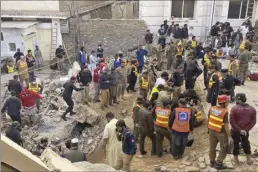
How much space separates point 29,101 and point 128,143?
5.19 m

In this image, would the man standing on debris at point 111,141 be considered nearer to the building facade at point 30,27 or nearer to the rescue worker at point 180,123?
the rescue worker at point 180,123

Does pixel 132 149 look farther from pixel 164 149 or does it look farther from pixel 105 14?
pixel 105 14

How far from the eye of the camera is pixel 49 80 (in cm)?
1667

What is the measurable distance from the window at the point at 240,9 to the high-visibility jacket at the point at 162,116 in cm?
1579

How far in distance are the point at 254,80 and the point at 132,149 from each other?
842 centimetres

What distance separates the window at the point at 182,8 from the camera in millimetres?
21281

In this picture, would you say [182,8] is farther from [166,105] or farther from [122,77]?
[166,105]

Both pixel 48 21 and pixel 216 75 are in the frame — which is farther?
pixel 48 21

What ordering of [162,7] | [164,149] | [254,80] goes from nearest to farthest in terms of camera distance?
[164,149] → [254,80] → [162,7]

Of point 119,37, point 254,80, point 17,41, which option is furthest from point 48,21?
point 254,80

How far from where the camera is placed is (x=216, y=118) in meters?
6.50

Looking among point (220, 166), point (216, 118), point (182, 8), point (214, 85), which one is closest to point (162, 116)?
point (216, 118)

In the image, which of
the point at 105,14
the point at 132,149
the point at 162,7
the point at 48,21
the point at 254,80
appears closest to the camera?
the point at 132,149

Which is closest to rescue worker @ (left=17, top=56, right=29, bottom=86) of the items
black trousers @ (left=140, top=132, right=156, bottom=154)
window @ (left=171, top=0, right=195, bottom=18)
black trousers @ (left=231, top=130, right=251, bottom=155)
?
black trousers @ (left=140, top=132, right=156, bottom=154)
